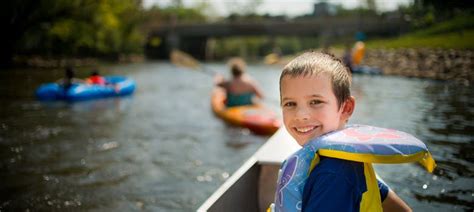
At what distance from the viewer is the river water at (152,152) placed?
5.20 m

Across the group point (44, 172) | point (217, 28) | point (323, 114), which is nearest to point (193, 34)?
point (217, 28)

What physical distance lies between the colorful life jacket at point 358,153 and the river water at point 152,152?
317 centimetres

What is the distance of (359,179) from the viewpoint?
1.86 meters

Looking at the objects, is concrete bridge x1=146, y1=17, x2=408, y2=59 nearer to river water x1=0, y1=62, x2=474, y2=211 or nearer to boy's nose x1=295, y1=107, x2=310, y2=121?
river water x1=0, y1=62, x2=474, y2=211

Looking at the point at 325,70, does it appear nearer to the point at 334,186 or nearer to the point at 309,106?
the point at 309,106

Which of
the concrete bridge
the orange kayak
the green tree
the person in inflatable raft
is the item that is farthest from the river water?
the concrete bridge

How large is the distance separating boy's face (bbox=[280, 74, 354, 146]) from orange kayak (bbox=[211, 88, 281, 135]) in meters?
6.49

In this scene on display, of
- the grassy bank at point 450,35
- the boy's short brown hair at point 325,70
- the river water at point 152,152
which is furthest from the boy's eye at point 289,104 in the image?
the grassy bank at point 450,35

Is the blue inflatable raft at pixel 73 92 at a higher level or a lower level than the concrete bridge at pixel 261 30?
Answer: higher

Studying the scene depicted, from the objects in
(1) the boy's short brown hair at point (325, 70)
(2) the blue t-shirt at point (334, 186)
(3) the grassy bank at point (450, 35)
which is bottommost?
(3) the grassy bank at point (450, 35)

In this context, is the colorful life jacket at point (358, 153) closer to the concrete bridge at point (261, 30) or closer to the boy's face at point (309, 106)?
the boy's face at point (309, 106)

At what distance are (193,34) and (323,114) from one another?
53032mm

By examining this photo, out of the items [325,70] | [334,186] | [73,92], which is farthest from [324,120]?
[73,92]

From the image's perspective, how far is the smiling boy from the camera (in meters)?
1.80
